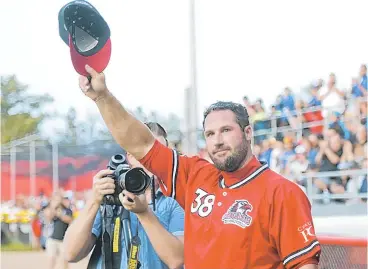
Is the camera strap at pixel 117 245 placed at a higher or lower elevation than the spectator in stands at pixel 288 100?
A: lower

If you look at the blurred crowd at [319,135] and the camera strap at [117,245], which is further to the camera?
the blurred crowd at [319,135]

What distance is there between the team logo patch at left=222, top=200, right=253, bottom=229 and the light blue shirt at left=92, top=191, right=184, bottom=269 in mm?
427

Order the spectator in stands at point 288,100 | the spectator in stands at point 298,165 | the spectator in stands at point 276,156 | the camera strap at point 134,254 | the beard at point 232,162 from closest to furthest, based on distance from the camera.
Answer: the beard at point 232,162, the camera strap at point 134,254, the spectator in stands at point 298,165, the spectator in stands at point 276,156, the spectator in stands at point 288,100

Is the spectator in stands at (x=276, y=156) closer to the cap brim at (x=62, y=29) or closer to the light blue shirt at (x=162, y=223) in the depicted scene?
the light blue shirt at (x=162, y=223)

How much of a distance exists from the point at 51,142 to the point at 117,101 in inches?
649

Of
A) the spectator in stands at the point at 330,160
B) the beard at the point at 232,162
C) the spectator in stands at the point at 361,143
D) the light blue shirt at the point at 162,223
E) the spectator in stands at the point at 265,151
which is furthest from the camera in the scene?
the spectator in stands at the point at 265,151

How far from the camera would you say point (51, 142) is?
739 inches

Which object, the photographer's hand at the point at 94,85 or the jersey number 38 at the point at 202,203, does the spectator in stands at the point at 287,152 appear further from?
the photographer's hand at the point at 94,85

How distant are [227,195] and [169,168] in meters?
0.27

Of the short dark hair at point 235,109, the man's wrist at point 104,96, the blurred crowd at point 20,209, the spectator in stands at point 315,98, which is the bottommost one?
the blurred crowd at point 20,209

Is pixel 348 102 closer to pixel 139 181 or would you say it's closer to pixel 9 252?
pixel 139 181

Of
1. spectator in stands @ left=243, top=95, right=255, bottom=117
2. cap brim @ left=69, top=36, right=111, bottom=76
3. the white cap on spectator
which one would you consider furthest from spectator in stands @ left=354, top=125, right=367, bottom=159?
cap brim @ left=69, top=36, right=111, bottom=76

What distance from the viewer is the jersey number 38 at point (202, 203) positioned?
2543 millimetres

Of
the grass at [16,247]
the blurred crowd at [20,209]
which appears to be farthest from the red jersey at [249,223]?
the grass at [16,247]
